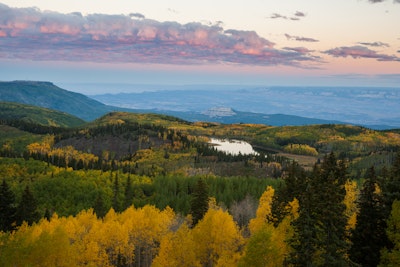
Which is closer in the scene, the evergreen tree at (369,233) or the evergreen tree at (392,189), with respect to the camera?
the evergreen tree at (392,189)

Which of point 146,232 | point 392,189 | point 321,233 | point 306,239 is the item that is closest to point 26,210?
point 146,232

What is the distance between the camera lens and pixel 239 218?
127 metres

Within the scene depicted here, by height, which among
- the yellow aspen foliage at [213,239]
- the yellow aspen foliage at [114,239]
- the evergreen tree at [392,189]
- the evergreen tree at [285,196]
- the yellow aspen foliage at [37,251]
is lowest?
the yellow aspen foliage at [114,239]

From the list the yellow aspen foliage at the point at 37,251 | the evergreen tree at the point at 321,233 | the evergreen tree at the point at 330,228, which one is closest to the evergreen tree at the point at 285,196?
the evergreen tree at the point at 330,228

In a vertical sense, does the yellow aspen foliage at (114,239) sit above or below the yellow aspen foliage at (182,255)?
below

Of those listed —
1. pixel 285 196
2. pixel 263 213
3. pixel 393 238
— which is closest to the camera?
pixel 393 238

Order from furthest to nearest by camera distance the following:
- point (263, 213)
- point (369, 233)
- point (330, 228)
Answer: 1. point (263, 213)
2. point (369, 233)
3. point (330, 228)

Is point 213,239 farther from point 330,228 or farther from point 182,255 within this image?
point 330,228

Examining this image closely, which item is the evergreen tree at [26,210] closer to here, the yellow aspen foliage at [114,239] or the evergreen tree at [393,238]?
the yellow aspen foliage at [114,239]

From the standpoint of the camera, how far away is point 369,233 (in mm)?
53125

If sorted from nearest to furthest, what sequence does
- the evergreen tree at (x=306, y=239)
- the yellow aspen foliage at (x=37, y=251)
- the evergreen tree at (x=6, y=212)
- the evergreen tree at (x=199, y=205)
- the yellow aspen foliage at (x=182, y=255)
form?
the evergreen tree at (x=306, y=239) < the yellow aspen foliage at (x=37, y=251) < the yellow aspen foliage at (x=182, y=255) < the evergreen tree at (x=6, y=212) < the evergreen tree at (x=199, y=205)

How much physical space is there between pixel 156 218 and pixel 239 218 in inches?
1253

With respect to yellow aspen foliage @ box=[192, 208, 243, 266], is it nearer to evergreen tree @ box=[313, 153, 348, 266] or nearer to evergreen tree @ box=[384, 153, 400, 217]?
evergreen tree @ box=[313, 153, 348, 266]

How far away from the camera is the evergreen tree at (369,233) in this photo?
172ft
